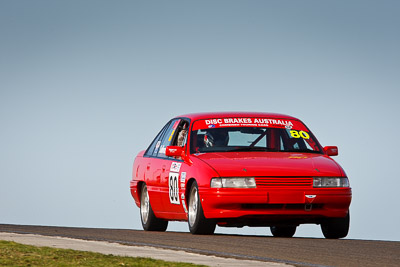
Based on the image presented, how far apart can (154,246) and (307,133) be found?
4.05 meters

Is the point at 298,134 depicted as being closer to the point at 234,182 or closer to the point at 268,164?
the point at 268,164

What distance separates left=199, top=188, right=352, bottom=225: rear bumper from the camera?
12.7 metres

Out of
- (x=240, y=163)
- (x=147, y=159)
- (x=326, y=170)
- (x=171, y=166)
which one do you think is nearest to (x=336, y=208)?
(x=326, y=170)

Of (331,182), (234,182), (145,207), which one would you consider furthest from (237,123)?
(145,207)

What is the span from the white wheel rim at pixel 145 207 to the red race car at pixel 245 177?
0.28 ft

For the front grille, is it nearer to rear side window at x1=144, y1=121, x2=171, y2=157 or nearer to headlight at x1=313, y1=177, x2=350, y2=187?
headlight at x1=313, y1=177, x2=350, y2=187

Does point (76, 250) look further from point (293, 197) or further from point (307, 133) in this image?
point (307, 133)

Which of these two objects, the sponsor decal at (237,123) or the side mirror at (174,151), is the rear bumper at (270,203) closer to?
the side mirror at (174,151)

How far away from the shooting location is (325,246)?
11.7 m

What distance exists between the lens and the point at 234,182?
1277cm

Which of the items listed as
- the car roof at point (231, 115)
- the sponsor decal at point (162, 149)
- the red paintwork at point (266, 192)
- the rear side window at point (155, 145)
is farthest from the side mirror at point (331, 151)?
the rear side window at point (155, 145)

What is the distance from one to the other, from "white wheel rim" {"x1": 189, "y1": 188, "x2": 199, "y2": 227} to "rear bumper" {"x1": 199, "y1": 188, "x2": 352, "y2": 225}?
1.14 feet

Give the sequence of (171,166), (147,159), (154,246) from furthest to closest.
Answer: (147,159) → (171,166) → (154,246)

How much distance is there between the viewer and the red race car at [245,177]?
12.7 metres
